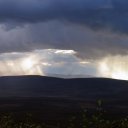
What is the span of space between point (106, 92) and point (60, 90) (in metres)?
22.0

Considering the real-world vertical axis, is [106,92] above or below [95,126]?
above

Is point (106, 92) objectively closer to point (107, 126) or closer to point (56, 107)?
point (56, 107)

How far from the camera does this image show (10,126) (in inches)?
519

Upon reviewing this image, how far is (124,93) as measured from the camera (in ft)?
581

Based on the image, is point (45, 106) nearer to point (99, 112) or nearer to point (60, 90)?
point (60, 90)

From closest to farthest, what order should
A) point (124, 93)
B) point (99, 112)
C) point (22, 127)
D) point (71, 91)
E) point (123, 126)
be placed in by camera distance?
point (123, 126)
point (99, 112)
point (22, 127)
point (124, 93)
point (71, 91)

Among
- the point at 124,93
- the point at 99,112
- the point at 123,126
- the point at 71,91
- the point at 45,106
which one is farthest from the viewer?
the point at 71,91

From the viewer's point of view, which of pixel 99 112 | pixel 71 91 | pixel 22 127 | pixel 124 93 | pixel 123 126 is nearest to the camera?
pixel 123 126

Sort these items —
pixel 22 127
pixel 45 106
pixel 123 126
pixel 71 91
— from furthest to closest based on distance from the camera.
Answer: pixel 71 91
pixel 45 106
pixel 22 127
pixel 123 126

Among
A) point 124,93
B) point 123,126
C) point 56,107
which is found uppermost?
point 124,93

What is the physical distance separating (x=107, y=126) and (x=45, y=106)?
341ft

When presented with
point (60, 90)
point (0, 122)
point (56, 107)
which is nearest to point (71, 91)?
point (60, 90)

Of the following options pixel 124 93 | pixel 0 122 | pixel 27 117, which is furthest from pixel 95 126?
pixel 124 93

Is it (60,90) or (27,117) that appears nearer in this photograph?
(27,117)
